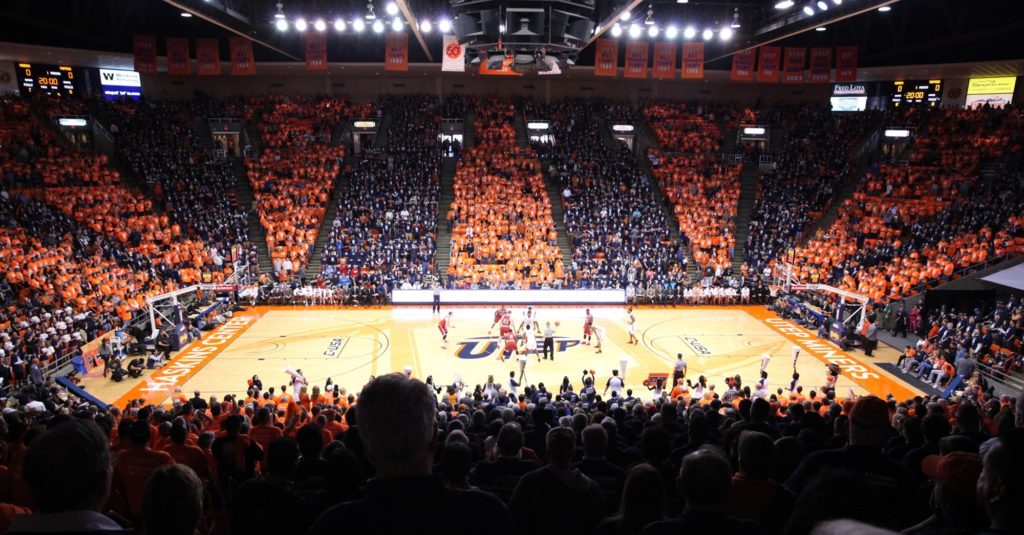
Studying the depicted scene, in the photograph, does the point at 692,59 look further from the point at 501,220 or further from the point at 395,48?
the point at 395,48

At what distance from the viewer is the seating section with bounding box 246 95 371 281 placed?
28.6m

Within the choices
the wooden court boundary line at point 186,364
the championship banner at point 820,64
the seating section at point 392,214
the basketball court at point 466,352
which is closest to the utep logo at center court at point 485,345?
the basketball court at point 466,352

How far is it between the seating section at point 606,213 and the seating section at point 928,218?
21.0 feet

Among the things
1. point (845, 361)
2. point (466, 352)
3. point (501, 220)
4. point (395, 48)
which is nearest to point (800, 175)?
point (845, 361)

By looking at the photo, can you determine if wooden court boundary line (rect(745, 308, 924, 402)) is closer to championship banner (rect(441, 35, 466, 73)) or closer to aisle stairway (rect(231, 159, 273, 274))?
championship banner (rect(441, 35, 466, 73))

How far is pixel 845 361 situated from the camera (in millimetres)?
19359

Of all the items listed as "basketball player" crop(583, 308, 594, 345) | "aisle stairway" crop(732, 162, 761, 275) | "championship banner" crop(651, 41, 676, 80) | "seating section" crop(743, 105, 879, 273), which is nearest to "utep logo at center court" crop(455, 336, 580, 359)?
"basketball player" crop(583, 308, 594, 345)

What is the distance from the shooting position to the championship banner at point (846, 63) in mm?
28641

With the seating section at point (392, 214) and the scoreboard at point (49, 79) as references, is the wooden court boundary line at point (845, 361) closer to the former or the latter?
the seating section at point (392, 214)

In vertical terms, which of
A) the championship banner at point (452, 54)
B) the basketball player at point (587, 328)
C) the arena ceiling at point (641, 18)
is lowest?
the basketball player at point (587, 328)

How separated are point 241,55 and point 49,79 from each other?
16370mm

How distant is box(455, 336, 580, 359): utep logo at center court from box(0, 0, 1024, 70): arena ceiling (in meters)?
11.0

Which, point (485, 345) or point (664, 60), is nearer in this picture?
point (485, 345)

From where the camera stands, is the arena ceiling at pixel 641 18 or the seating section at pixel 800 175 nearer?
the arena ceiling at pixel 641 18
